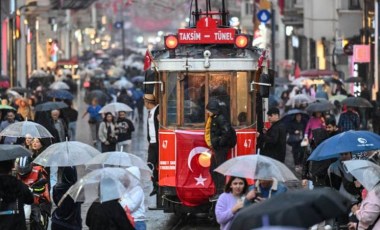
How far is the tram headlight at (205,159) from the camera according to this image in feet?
56.2

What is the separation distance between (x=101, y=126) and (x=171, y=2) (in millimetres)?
25088

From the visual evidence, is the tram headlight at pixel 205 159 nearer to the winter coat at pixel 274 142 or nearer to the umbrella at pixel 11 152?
the winter coat at pixel 274 142

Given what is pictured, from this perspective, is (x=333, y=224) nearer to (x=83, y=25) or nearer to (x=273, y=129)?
(x=273, y=129)

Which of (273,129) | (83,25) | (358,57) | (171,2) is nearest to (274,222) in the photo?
(273,129)

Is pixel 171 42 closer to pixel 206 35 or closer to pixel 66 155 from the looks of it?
pixel 206 35

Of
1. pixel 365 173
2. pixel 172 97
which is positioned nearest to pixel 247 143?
pixel 172 97

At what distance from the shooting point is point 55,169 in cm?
1622

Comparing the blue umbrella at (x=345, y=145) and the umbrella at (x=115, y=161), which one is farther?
the blue umbrella at (x=345, y=145)

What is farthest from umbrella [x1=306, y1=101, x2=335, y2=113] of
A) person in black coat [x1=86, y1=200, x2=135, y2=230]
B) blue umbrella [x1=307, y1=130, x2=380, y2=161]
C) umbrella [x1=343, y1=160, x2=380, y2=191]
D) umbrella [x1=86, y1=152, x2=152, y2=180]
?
person in black coat [x1=86, y1=200, x2=135, y2=230]

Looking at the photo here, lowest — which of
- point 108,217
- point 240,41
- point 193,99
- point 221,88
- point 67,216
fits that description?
point 67,216

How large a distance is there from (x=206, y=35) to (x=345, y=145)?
13.5 feet

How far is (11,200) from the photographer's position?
12.0 meters

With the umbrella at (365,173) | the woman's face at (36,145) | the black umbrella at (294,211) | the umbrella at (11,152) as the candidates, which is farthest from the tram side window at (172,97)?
the black umbrella at (294,211)

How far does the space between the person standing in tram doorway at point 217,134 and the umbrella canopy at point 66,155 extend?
247cm
